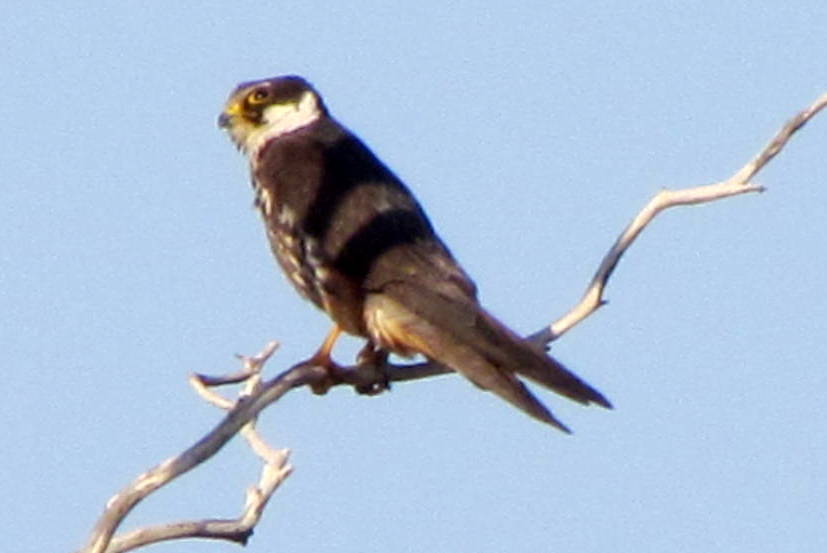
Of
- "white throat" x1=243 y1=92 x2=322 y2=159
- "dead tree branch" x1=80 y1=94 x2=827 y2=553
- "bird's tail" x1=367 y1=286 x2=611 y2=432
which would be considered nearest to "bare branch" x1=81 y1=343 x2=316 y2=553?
"dead tree branch" x1=80 y1=94 x2=827 y2=553

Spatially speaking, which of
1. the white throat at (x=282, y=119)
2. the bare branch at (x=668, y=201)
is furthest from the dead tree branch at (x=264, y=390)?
the white throat at (x=282, y=119)

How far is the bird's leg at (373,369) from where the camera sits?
662 cm

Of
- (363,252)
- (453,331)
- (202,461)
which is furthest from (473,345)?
(202,461)

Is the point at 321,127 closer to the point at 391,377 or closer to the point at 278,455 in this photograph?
the point at 391,377

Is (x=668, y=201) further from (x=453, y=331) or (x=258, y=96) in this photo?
(x=258, y=96)

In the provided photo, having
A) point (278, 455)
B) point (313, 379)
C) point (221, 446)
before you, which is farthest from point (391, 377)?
point (221, 446)

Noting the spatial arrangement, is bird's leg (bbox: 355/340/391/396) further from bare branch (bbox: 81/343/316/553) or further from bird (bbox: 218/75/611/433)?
bare branch (bbox: 81/343/316/553)

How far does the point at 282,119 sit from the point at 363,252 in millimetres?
968

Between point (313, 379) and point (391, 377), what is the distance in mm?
604

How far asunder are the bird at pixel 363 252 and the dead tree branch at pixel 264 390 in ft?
0.34

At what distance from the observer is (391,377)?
658 cm

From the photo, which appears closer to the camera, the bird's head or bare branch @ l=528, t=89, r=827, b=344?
bare branch @ l=528, t=89, r=827, b=344

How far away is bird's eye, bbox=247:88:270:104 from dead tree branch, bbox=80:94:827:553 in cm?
137

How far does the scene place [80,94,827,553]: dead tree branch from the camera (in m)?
4.91
